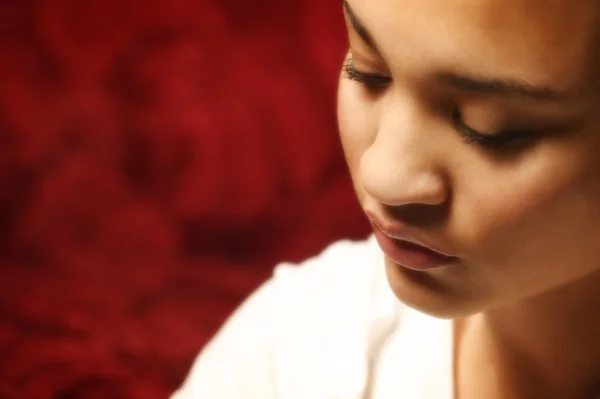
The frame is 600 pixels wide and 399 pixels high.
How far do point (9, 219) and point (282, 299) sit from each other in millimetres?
618

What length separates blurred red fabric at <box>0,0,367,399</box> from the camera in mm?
1206

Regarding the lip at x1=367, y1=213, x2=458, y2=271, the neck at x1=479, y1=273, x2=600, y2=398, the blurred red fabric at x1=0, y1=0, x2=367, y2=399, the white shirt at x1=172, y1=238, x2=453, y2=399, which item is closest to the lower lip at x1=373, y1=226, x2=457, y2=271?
the lip at x1=367, y1=213, x2=458, y2=271

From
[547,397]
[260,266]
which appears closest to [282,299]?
[547,397]

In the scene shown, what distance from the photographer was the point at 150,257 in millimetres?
1204

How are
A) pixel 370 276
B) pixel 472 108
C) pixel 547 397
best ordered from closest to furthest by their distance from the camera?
pixel 472 108
pixel 547 397
pixel 370 276

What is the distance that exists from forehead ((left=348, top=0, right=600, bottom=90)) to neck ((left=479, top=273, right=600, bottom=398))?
18 cm

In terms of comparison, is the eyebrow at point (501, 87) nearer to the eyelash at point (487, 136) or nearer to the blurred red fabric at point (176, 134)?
the eyelash at point (487, 136)

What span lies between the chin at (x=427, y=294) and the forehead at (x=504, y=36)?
146mm

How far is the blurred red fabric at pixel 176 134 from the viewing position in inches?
47.5

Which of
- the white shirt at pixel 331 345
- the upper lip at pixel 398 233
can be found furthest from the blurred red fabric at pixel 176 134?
the upper lip at pixel 398 233

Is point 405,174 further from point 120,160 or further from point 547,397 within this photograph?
point 120,160

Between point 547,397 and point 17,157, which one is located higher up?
point 17,157

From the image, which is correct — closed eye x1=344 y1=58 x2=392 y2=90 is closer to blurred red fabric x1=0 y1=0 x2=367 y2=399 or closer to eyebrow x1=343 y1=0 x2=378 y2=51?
eyebrow x1=343 y1=0 x2=378 y2=51

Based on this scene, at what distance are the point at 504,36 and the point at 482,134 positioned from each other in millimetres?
53
